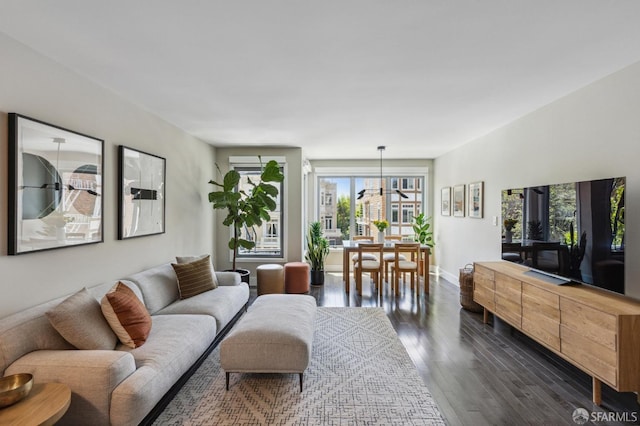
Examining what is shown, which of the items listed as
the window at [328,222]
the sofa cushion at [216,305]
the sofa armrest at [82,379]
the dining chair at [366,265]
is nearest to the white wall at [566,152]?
the dining chair at [366,265]

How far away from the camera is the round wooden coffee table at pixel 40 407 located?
1451 millimetres

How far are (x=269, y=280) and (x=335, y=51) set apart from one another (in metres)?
3.54

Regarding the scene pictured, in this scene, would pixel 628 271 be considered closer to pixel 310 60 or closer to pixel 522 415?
pixel 522 415

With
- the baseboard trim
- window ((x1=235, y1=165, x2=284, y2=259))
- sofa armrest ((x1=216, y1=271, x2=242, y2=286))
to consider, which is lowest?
the baseboard trim

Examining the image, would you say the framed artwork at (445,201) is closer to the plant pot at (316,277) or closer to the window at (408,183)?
the window at (408,183)

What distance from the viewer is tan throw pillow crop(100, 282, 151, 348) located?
2291 millimetres

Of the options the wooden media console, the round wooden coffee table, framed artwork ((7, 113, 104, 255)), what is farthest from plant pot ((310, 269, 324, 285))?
the round wooden coffee table

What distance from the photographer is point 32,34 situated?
6.76 feet

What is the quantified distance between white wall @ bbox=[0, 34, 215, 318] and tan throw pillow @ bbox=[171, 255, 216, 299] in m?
0.43

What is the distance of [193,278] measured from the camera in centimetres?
362

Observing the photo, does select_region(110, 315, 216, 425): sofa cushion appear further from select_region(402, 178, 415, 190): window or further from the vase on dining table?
select_region(402, 178, 415, 190): window

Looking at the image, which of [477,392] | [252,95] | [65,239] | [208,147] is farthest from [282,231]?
[477,392]

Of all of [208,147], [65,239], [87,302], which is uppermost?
[208,147]

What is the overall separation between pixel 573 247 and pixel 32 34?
4397 mm
